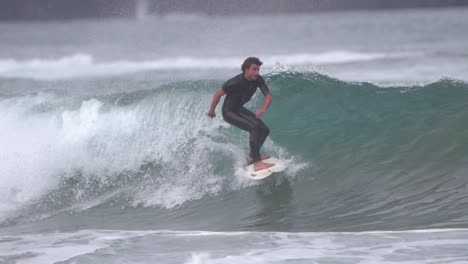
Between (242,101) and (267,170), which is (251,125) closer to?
(242,101)

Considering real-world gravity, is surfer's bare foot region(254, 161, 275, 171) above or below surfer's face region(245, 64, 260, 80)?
below

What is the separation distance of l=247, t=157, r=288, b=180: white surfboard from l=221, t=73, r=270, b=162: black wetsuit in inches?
5.2

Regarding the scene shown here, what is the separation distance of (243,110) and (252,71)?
54 centimetres

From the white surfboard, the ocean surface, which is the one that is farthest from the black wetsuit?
the ocean surface

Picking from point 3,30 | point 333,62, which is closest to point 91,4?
point 3,30

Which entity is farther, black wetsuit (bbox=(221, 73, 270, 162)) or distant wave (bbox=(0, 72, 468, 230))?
black wetsuit (bbox=(221, 73, 270, 162))

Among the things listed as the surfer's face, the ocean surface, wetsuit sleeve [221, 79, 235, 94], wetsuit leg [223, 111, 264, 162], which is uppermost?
the surfer's face

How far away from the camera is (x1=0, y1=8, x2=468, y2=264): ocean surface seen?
5.68 metres

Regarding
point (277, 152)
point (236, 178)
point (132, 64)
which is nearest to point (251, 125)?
point (236, 178)

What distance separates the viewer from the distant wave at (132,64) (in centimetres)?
2206

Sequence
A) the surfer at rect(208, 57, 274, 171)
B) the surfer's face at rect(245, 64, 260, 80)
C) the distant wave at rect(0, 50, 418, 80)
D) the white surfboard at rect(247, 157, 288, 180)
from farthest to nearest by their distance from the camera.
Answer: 1. the distant wave at rect(0, 50, 418, 80)
2. the white surfboard at rect(247, 157, 288, 180)
3. the surfer at rect(208, 57, 274, 171)
4. the surfer's face at rect(245, 64, 260, 80)

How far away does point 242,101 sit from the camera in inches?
Answer: 290

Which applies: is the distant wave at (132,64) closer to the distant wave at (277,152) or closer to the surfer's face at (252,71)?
the distant wave at (277,152)

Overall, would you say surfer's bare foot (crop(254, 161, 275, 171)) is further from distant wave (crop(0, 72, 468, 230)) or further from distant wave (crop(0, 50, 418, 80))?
distant wave (crop(0, 50, 418, 80))
